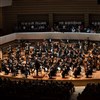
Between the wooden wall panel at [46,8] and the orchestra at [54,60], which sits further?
the wooden wall panel at [46,8]

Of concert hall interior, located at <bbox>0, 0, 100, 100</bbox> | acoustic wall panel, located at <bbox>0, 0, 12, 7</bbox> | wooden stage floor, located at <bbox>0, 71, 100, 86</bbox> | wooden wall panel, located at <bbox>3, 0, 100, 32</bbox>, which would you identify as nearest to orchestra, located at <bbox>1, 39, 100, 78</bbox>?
concert hall interior, located at <bbox>0, 0, 100, 100</bbox>

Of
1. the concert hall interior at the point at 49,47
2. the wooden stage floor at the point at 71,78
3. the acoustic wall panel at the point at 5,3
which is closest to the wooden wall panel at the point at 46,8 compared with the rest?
the concert hall interior at the point at 49,47

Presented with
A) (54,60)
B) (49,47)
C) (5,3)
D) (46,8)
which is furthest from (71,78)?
(46,8)

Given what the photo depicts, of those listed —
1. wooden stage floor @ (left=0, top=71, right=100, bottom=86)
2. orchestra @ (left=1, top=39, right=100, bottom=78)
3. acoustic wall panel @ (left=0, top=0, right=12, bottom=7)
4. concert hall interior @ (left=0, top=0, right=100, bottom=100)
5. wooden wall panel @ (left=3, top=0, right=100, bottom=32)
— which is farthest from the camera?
wooden wall panel @ (left=3, top=0, right=100, bottom=32)

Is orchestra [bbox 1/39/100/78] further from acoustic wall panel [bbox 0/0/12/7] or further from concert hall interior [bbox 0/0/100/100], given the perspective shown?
acoustic wall panel [bbox 0/0/12/7]

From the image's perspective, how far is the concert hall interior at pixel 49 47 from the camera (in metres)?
13.5

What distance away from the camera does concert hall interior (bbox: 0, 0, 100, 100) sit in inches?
532

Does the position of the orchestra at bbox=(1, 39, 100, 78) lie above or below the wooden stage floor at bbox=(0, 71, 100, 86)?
above

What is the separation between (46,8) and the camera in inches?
1076

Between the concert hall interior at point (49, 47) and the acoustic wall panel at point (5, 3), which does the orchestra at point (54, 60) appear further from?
the acoustic wall panel at point (5, 3)

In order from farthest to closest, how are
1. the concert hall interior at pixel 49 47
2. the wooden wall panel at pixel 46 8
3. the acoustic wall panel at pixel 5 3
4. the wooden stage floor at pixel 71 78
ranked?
the wooden wall panel at pixel 46 8
the acoustic wall panel at pixel 5 3
the wooden stage floor at pixel 71 78
the concert hall interior at pixel 49 47

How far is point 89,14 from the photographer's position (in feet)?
87.4

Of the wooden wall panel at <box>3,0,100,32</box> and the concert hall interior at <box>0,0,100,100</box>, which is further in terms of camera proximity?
the wooden wall panel at <box>3,0,100,32</box>

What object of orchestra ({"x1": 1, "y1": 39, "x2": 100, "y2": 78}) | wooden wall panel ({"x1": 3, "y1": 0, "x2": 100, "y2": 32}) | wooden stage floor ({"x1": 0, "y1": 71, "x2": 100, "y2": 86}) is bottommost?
wooden stage floor ({"x1": 0, "y1": 71, "x2": 100, "y2": 86})
